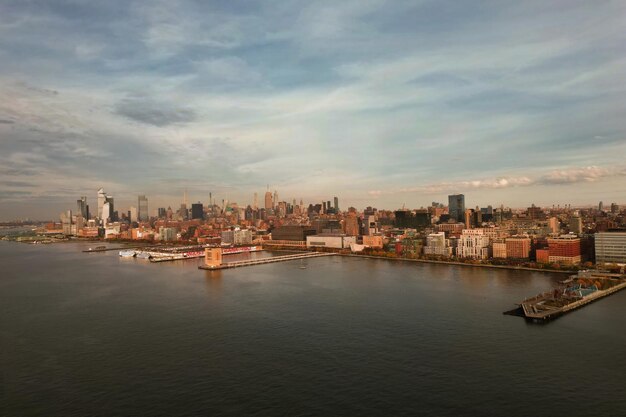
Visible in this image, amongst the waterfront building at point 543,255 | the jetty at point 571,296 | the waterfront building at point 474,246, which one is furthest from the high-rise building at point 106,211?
the jetty at point 571,296

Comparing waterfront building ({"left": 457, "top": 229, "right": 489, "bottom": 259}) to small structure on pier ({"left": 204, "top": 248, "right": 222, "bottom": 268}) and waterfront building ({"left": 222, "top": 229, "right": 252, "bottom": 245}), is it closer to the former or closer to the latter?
small structure on pier ({"left": 204, "top": 248, "right": 222, "bottom": 268})

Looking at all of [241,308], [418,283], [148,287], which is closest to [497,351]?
[241,308]

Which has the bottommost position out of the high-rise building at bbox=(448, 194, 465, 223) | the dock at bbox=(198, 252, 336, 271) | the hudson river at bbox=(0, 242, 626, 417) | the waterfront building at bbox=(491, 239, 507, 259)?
the hudson river at bbox=(0, 242, 626, 417)

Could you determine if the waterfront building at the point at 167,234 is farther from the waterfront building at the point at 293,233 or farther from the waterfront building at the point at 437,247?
the waterfront building at the point at 437,247

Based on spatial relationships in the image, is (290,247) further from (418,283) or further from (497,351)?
(497,351)

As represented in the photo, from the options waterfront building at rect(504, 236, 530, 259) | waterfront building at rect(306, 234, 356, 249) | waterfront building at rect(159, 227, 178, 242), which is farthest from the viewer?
waterfront building at rect(159, 227, 178, 242)

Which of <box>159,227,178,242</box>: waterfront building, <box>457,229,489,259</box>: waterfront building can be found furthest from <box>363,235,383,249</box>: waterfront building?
<box>159,227,178,242</box>: waterfront building
